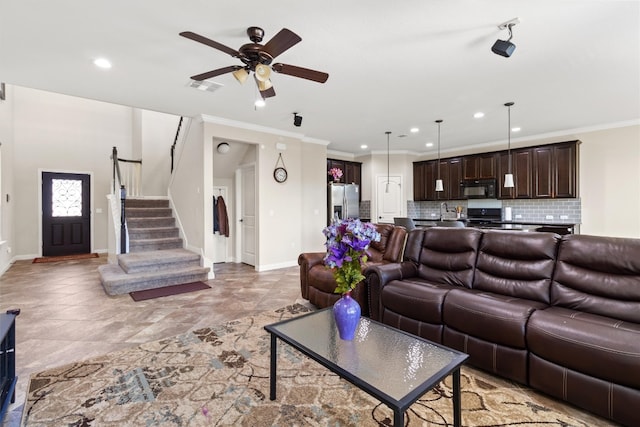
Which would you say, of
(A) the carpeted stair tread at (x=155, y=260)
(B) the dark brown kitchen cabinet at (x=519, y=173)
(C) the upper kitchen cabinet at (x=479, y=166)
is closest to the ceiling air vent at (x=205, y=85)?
(A) the carpeted stair tread at (x=155, y=260)

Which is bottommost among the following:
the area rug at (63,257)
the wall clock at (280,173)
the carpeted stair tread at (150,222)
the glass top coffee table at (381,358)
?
the area rug at (63,257)

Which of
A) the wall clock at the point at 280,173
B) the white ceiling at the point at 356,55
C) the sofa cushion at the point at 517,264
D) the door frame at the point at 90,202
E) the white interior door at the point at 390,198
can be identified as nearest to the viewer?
the white ceiling at the point at 356,55

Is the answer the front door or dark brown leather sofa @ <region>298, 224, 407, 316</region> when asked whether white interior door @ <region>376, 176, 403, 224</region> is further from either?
the front door

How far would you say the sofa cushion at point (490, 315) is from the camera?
199 centimetres

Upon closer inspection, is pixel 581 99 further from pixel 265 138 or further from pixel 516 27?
pixel 265 138

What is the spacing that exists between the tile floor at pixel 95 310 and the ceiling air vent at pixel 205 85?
2725 millimetres

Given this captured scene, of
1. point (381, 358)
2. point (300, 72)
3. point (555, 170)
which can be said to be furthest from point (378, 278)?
point (555, 170)

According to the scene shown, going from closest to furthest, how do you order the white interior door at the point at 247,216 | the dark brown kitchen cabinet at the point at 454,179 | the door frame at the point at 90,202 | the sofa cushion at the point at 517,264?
the sofa cushion at the point at 517,264 → the white interior door at the point at 247,216 → the door frame at the point at 90,202 → the dark brown kitchen cabinet at the point at 454,179

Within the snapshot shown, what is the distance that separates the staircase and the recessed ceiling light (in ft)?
8.88

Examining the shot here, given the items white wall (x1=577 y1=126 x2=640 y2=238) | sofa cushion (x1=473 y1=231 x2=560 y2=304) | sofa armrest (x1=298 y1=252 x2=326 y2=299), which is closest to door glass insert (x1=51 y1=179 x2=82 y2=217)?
sofa armrest (x1=298 y1=252 x2=326 y2=299)

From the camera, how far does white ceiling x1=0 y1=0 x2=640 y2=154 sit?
2.28 metres

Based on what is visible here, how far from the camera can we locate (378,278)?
289cm

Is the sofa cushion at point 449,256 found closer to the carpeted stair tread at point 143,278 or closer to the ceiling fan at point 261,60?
the ceiling fan at point 261,60

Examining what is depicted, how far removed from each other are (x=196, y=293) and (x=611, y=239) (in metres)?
4.52
